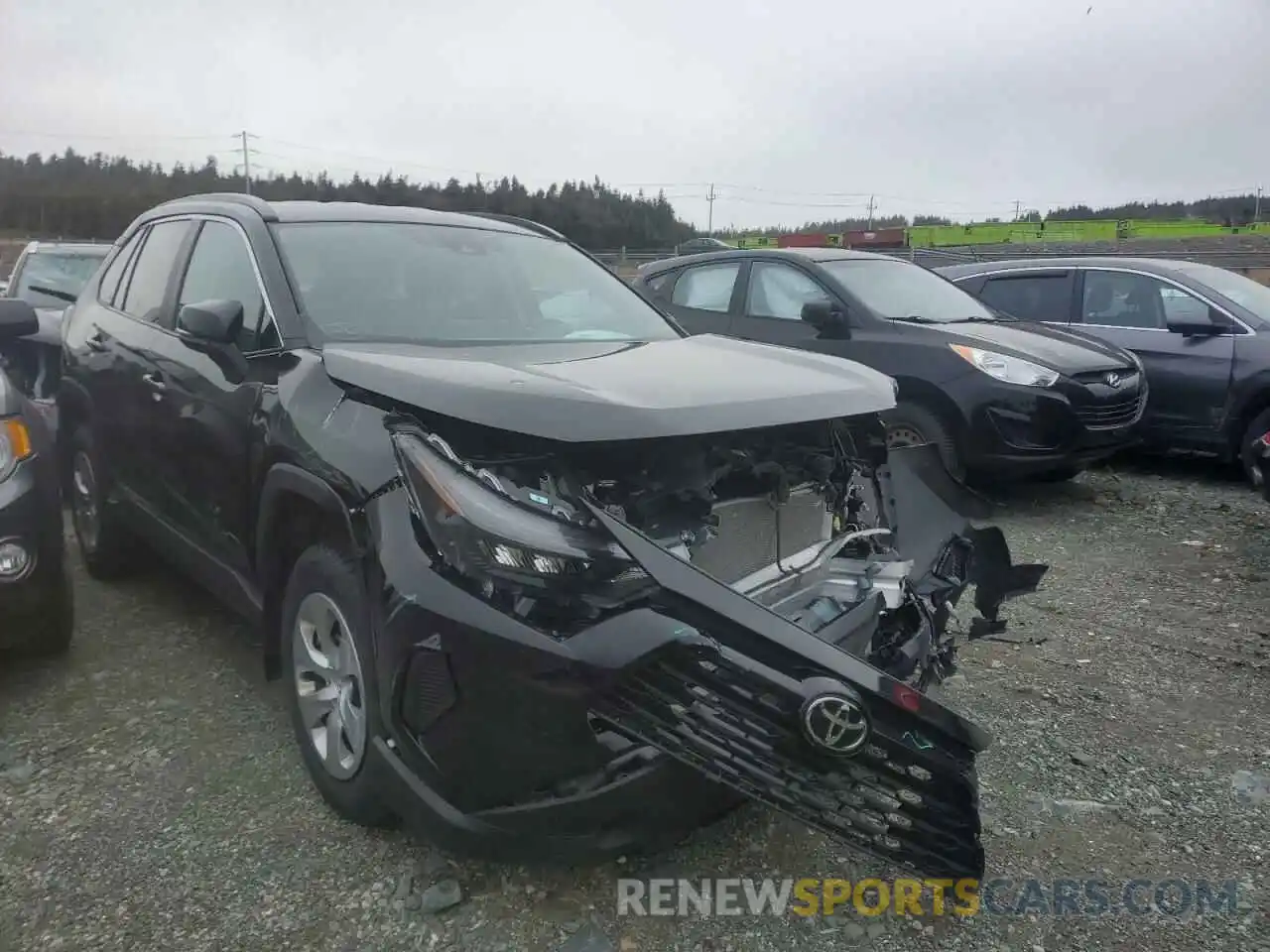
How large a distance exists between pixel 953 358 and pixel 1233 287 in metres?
2.98

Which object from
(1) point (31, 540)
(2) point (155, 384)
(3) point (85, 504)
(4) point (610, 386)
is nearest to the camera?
(4) point (610, 386)

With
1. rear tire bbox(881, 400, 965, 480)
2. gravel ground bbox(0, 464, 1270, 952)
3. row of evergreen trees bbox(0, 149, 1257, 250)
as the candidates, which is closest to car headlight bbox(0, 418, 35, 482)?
gravel ground bbox(0, 464, 1270, 952)

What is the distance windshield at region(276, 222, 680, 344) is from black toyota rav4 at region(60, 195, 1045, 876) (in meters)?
0.01

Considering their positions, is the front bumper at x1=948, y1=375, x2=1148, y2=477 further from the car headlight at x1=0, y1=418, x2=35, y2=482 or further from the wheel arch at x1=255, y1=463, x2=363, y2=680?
the car headlight at x1=0, y1=418, x2=35, y2=482

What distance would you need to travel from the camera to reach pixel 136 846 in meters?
2.70

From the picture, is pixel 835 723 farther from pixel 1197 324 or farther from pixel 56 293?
pixel 56 293

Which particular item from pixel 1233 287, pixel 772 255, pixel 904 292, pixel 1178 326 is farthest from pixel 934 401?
pixel 1233 287

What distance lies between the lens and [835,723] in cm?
206

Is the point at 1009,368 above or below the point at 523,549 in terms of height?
above

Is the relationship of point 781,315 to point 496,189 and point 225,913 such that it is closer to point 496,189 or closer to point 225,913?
point 225,913

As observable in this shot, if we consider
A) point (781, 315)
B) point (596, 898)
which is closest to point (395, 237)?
point (596, 898)

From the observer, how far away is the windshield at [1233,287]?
288 inches

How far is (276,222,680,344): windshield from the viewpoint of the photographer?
325 centimetres

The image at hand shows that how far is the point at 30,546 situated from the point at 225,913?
1.73 metres
